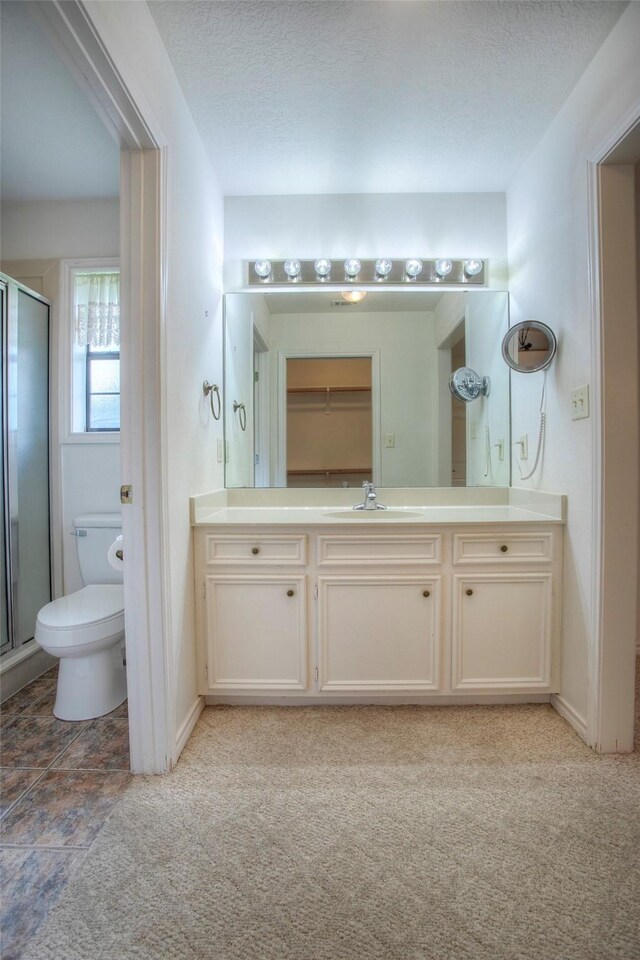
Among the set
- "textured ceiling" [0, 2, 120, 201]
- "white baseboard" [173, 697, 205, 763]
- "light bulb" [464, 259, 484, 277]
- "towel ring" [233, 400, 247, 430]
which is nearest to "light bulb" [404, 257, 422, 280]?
"light bulb" [464, 259, 484, 277]

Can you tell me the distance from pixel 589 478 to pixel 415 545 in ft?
2.25

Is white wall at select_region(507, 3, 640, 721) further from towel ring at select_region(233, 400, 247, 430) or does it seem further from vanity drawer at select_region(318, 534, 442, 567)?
towel ring at select_region(233, 400, 247, 430)

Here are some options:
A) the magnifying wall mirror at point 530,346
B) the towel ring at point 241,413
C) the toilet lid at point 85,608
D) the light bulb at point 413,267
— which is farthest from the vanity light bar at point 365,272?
the toilet lid at point 85,608

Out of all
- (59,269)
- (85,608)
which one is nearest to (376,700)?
(85,608)

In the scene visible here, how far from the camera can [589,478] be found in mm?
1521

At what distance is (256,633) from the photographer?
1715 millimetres

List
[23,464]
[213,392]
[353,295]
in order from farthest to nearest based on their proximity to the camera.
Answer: [353,295] < [23,464] < [213,392]

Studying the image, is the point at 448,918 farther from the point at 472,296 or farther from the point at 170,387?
the point at 472,296

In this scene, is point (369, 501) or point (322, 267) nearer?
point (369, 501)

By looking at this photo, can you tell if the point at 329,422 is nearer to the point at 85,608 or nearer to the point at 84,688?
the point at 85,608

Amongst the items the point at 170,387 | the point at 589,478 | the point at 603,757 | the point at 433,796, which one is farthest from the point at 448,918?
the point at 170,387

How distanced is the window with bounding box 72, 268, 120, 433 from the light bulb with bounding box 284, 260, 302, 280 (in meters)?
0.96

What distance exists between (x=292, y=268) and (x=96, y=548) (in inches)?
71.0

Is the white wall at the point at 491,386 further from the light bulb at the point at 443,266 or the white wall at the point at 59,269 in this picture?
the white wall at the point at 59,269
